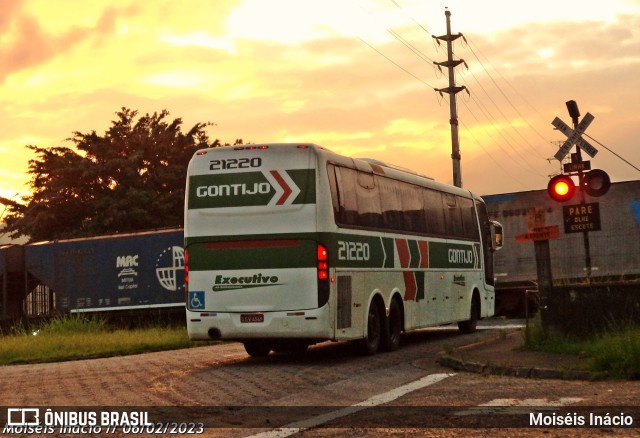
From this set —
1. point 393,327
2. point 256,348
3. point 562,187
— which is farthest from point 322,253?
point 562,187

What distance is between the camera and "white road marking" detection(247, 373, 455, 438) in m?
9.09

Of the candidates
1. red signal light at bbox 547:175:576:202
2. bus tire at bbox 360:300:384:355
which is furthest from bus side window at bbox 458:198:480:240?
red signal light at bbox 547:175:576:202

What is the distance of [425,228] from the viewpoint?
2080 centimetres

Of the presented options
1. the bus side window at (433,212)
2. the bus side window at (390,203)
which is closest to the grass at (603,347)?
the bus side window at (390,203)

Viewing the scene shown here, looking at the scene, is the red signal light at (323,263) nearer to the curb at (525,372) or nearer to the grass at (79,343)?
the curb at (525,372)

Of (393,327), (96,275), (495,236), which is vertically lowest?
(393,327)

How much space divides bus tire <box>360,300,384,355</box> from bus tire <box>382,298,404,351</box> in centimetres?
16

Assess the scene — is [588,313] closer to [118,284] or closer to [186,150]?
[118,284]

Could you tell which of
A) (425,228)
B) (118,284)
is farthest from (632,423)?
(118,284)

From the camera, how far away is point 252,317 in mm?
16219

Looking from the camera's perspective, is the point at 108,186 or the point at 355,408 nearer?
the point at 355,408

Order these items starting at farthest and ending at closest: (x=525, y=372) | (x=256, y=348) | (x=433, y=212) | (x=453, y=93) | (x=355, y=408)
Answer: (x=453, y=93)
(x=433, y=212)
(x=256, y=348)
(x=525, y=372)
(x=355, y=408)

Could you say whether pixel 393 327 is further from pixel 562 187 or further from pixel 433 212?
pixel 562 187

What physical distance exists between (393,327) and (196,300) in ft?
13.6
